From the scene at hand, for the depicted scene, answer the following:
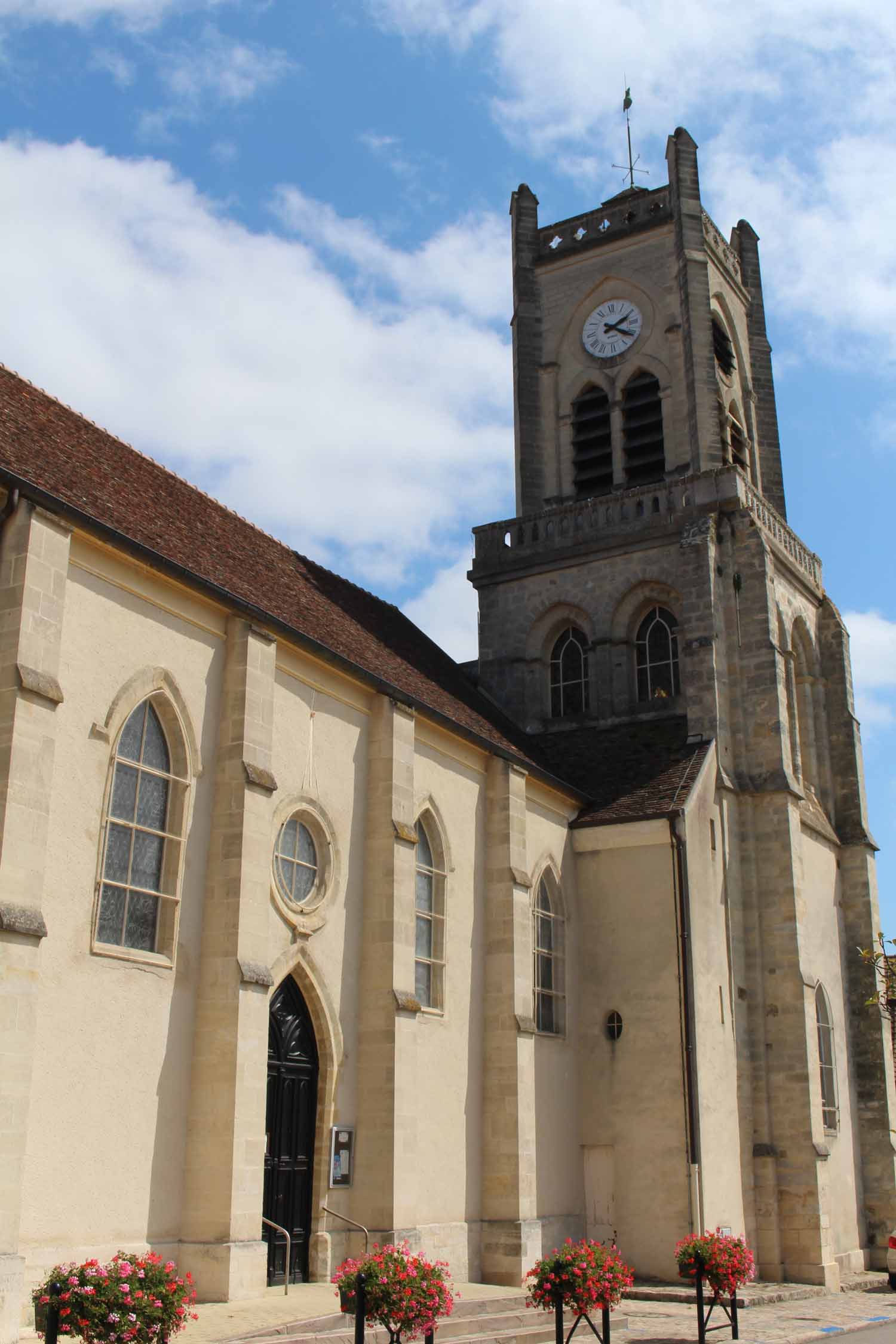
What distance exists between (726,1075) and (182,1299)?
13854mm

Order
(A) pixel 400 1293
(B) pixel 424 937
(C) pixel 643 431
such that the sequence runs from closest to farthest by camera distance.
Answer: (A) pixel 400 1293 < (B) pixel 424 937 < (C) pixel 643 431

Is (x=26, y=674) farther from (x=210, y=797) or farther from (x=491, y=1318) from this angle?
(x=491, y=1318)

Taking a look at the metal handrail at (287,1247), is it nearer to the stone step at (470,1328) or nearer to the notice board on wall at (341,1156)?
the notice board on wall at (341,1156)

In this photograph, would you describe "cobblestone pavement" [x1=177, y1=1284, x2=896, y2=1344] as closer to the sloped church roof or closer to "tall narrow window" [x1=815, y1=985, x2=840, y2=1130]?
"tall narrow window" [x1=815, y1=985, x2=840, y2=1130]

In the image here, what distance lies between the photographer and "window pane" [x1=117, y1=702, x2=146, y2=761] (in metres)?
13.7

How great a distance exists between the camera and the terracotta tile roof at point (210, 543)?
1459 centimetres

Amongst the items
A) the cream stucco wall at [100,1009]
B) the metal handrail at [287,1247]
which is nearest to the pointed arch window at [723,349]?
the cream stucco wall at [100,1009]

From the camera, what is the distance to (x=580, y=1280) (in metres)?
12.3

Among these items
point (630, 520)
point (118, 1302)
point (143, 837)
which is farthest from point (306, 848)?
point (630, 520)

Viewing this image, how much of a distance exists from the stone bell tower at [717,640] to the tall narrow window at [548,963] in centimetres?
107

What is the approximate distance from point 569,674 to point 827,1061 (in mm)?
8981

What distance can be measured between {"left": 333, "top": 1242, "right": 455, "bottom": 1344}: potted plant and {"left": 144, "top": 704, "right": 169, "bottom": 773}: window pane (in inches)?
219

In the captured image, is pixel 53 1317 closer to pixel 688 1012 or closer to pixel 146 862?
pixel 146 862

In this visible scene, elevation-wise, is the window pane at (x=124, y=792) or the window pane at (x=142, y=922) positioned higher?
the window pane at (x=124, y=792)
